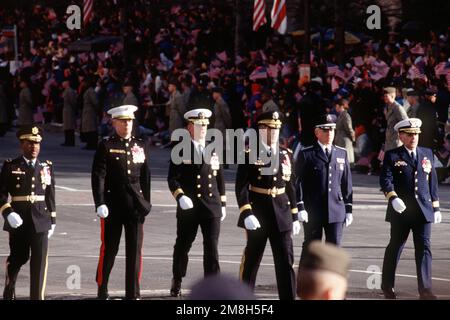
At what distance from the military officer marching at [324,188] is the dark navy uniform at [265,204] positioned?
470mm

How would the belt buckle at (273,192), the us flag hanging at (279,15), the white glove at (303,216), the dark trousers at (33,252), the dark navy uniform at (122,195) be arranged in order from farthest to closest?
the us flag hanging at (279,15) → the dark navy uniform at (122,195) → the white glove at (303,216) → the belt buckle at (273,192) → the dark trousers at (33,252)

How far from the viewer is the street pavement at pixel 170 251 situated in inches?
582

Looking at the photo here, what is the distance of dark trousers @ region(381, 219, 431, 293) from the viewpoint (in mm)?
14227

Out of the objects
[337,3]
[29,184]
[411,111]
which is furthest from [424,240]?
[337,3]

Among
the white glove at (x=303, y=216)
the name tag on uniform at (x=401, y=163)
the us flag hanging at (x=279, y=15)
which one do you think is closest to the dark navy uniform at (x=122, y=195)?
the white glove at (x=303, y=216)

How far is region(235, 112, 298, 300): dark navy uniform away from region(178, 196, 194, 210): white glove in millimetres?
610

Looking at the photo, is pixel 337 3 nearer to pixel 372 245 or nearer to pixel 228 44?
pixel 228 44

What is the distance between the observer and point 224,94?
32.6 m

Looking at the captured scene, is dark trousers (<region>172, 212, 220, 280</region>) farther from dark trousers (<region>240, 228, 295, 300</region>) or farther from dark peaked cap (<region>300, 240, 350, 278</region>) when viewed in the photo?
dark peaked cap (<region>300, 240, 350, 278</region>)

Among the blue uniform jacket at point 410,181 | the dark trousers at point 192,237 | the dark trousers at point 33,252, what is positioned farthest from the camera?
the blue uniform jacket at point 410,181

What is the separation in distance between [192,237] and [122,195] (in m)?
1.00

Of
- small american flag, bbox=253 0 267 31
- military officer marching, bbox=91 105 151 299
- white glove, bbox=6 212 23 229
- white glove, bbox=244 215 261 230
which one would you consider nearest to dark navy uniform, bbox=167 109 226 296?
military officer marching, bbox=91 105 151 299

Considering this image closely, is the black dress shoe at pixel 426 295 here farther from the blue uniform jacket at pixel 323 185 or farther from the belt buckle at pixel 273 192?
the belt buckle at pixel 273 192

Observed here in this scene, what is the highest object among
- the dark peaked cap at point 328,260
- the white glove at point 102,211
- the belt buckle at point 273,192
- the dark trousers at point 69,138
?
the dark peaked cap at point 328,260
